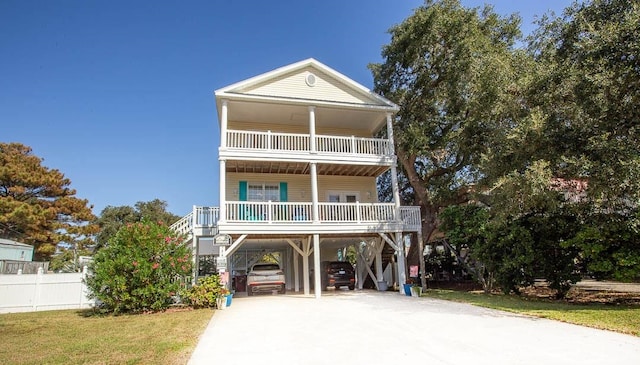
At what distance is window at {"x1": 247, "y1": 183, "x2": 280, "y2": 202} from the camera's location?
Answer: 16964 mm

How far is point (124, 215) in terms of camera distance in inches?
1762

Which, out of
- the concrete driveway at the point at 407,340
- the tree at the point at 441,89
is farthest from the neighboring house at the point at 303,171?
the concrete driveway at the point at 407,340

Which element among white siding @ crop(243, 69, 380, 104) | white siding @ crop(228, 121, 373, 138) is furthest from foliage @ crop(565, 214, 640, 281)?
white siding @ crop(228, 121, 373, 138)

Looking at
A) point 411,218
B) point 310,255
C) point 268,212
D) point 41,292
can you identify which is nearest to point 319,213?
point 268,212

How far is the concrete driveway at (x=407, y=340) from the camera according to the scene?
5.06 metres

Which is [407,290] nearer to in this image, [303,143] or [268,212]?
[268,212]

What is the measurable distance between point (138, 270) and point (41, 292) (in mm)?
5174

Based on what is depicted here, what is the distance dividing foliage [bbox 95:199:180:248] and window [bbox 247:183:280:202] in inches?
1012

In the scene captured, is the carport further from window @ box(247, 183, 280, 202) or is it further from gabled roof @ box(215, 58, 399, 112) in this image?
gabled roof @ box(215, 58, 399, 112)

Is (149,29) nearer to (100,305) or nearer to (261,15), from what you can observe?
(261,15)

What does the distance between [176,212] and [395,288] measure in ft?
143

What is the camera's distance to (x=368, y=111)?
16609mm

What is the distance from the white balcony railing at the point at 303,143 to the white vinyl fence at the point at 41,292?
740cm

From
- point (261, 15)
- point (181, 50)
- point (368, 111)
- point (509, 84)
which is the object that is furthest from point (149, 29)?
point (509, 84)
